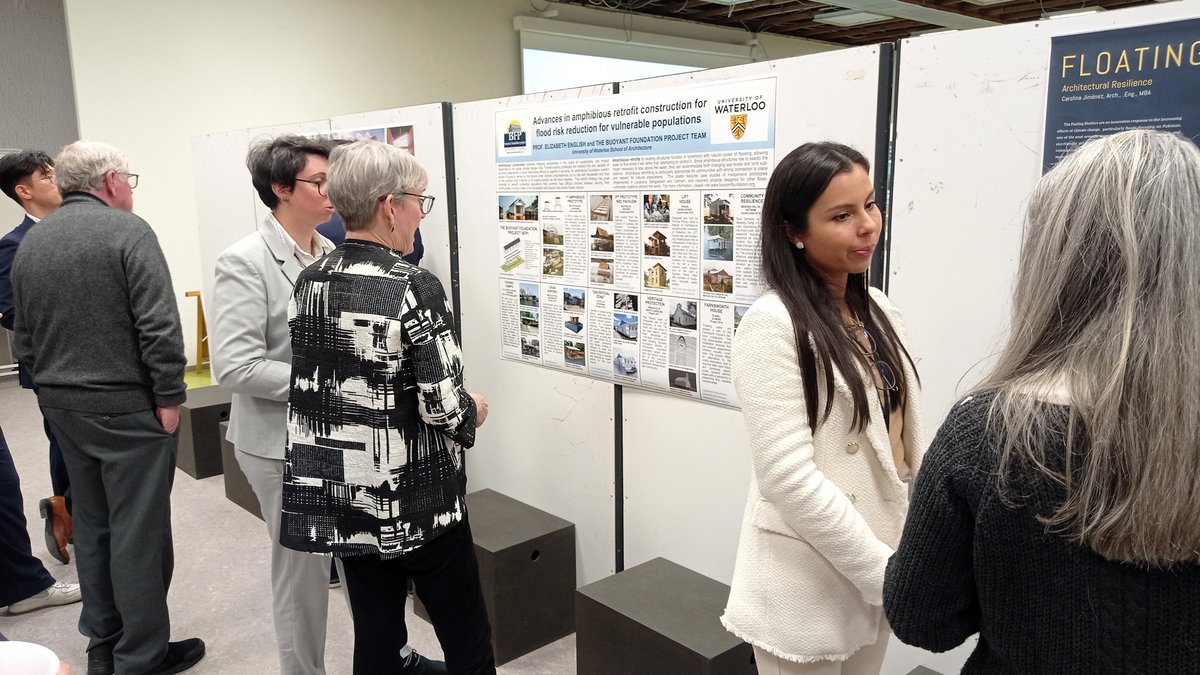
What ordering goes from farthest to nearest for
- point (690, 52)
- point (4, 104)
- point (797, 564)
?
1. point (690, 52)
2. point (4, 104)
3. point (797, 564)

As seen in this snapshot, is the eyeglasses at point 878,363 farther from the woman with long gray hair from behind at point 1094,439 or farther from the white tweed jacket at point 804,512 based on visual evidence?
the woman with long gray hair from behind at point 1094,439

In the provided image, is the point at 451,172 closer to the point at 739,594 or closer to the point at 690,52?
the point at 739,594

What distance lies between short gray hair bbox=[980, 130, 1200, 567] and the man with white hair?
2133mm

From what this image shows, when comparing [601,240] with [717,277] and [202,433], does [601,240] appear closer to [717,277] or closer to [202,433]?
[717,277]

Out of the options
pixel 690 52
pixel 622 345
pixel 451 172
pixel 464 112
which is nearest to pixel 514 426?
pixel 622 345

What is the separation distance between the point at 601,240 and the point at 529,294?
39 cm

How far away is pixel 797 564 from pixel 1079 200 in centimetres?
72

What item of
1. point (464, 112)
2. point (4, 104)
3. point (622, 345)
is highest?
point (4, 104)

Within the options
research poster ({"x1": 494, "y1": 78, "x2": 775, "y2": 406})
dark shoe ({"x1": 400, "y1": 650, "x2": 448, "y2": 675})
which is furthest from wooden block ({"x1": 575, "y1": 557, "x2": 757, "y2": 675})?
research poster ({"x1": 494, "y1": 78, "x2": 775, "y2": 406})

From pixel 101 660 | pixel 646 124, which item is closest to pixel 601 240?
pixel 646 124

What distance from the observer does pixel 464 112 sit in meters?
2.73

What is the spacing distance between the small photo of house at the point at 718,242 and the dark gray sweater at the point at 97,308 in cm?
143

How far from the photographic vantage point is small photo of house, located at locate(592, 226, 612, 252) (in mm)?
2301

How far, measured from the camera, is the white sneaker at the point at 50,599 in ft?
9.12
